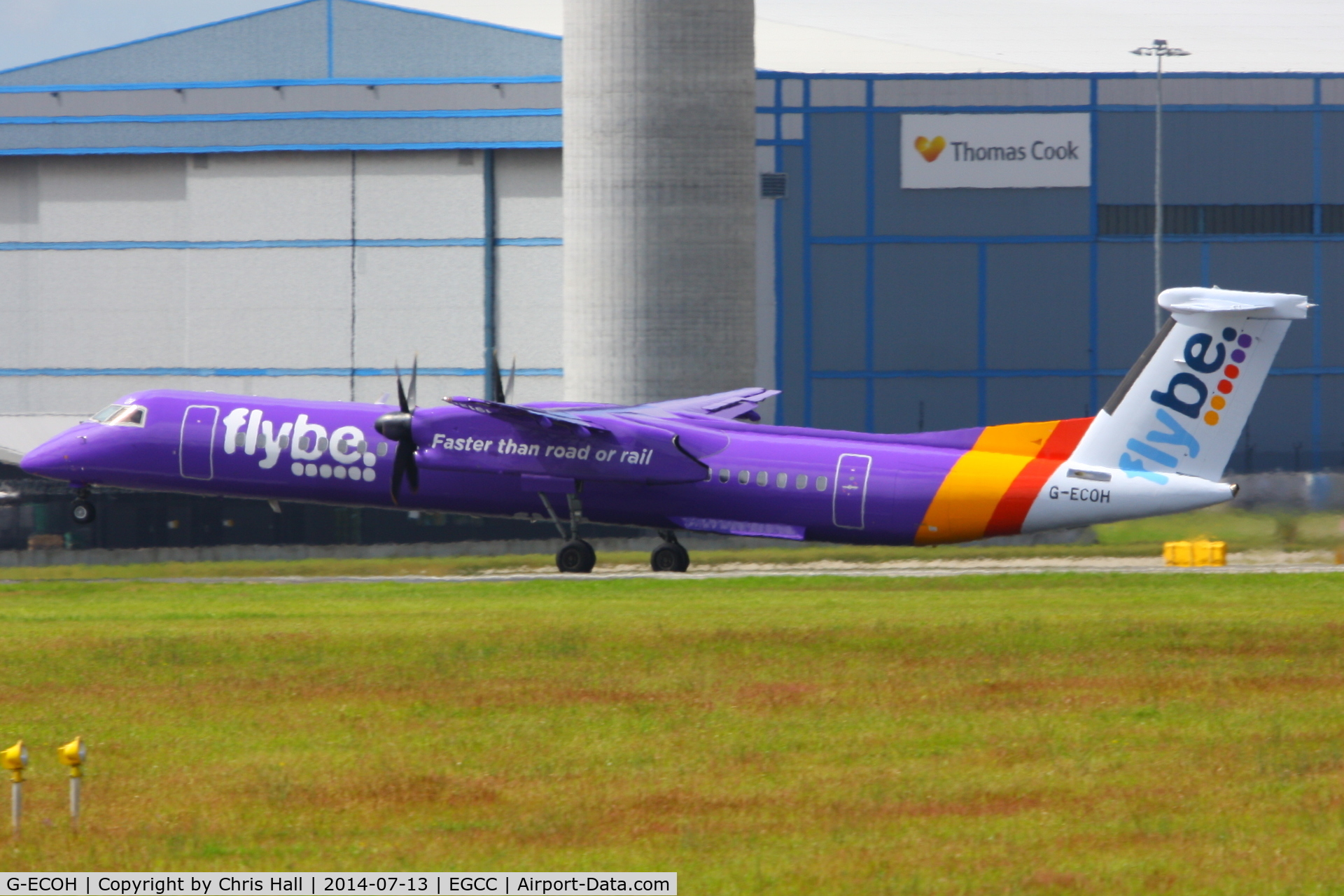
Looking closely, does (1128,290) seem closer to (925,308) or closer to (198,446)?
(925,308)

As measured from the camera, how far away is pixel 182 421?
121ft

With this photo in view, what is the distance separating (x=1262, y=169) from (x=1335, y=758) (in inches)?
1848

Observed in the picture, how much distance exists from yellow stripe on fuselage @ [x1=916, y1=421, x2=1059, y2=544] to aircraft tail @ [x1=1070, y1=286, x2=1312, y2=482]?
101 cm

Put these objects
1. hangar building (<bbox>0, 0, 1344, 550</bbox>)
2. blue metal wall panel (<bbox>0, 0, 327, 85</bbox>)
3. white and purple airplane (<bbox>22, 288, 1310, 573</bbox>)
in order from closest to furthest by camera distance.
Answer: white and purple airplane (<bbox>22, 288, 1310, 573</bbox>), hangar building (<bbox>0, 0, 1344, 550</bbox>), blue metal wall panel (<bbox>0, 0, 327, 85</bbox>)

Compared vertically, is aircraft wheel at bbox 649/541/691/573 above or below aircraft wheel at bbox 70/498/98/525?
below

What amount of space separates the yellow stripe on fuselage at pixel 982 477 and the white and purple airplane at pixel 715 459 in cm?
3

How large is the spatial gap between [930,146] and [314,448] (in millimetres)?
30291

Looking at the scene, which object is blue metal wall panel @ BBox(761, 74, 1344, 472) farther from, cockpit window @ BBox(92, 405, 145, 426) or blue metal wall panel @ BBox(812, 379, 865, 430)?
cockpit window @ BBox(92, 405, 145, 426)

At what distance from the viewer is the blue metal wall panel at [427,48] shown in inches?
2373

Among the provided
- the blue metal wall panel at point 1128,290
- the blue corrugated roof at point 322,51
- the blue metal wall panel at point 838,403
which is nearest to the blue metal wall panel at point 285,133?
the blue corrugated roof at point 322,51

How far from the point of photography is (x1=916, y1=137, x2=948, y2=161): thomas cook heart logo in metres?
58.8

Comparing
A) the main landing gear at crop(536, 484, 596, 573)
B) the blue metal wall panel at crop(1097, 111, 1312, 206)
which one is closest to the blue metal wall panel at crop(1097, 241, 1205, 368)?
the blue metal wall panel at crop(1097, 111, 1312, 206)

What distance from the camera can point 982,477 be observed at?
33812 mm

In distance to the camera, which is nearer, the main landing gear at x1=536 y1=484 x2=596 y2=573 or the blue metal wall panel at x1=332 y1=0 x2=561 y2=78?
the main landing gear at x1=536 y1=484 x2=596 y2=573
